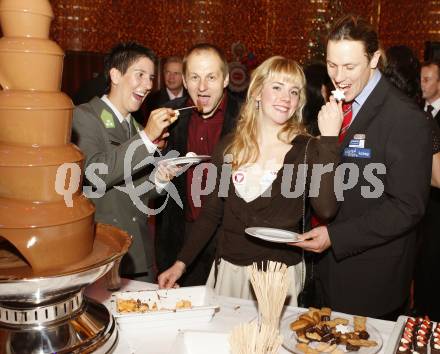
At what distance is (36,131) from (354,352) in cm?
107

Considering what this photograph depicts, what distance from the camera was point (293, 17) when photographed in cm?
832

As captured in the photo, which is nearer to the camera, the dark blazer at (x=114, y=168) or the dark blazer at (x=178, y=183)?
the dark blazer at (x=114, y=168)

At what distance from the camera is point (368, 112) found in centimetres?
219

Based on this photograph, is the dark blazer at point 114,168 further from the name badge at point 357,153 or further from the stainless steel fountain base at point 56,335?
the stainless steel fountain base at point 56,335

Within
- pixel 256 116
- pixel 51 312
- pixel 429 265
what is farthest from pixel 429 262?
pixel 51 312

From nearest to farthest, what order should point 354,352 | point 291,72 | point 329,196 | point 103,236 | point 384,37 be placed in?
point 354,352 < point 103,236 < point 329,196 < point 291,72 < point 384,37

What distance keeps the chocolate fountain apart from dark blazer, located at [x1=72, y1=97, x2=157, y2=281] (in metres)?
0.97

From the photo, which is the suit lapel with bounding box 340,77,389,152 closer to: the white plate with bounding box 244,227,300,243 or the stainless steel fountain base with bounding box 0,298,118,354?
the white plate with bounding box 244,227,300,243

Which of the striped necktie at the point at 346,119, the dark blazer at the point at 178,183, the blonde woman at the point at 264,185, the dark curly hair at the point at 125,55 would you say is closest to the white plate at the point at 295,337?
the blonde woman at the point at 264,185

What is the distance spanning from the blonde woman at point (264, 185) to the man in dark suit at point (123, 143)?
389mm

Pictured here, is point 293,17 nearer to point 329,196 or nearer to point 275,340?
point 329,196

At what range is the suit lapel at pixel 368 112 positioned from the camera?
7.16ft

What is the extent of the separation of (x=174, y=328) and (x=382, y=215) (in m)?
1.00

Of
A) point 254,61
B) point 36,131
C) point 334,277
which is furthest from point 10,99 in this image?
point 254,61
